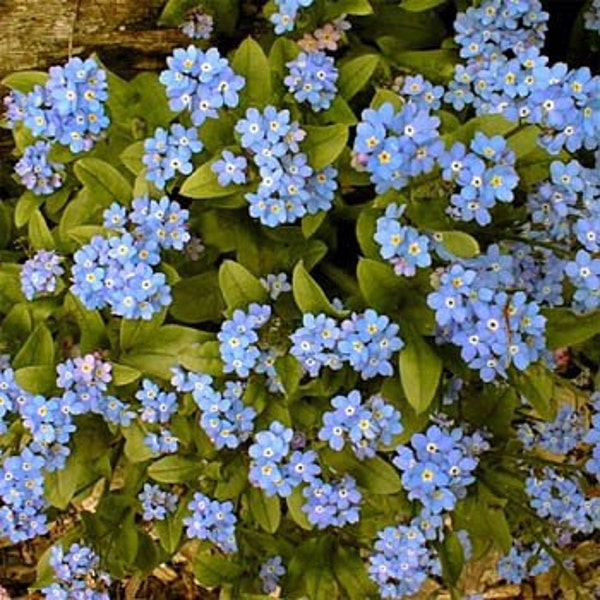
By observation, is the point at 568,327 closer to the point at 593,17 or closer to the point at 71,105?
the point at 593,17

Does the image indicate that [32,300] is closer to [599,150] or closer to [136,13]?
[136,13]

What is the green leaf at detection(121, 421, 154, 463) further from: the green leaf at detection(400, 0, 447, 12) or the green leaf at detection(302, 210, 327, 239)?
the green leaf at detection(400, 0, 447, 12)

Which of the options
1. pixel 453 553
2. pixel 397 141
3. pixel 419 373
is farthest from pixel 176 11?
pixel 453 553

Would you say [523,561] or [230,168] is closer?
[230,168]

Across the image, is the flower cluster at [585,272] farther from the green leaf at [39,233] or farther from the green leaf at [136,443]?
the green leaf at [39,233]

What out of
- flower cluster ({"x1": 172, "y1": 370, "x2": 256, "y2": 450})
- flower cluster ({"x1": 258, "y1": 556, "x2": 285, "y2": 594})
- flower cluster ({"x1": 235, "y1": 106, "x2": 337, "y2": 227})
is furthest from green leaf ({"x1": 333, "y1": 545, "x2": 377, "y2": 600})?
flower cluster ({"x1": 235, "y1": 106, "x2": 337, "y2": 227})
